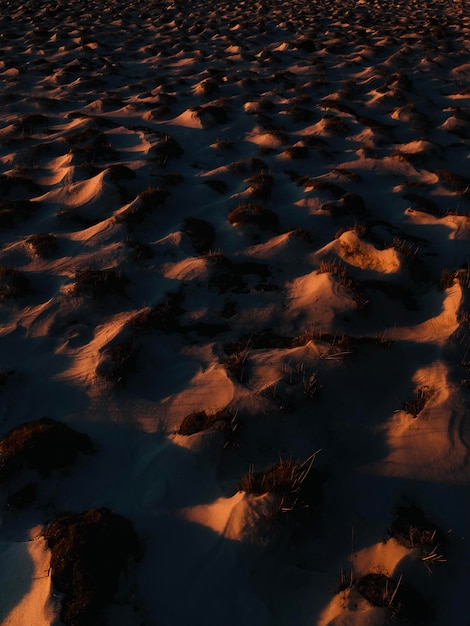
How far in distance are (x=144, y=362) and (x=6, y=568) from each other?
2.70 meters

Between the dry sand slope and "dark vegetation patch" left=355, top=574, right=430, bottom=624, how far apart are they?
2 cm

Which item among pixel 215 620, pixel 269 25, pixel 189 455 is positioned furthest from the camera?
pixel 269 25

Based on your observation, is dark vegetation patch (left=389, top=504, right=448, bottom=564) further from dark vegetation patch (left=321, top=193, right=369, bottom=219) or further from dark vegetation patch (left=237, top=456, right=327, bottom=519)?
dark vegetation patch (left=321, top=193, right=369, bottom=219)

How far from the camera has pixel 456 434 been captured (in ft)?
15.5

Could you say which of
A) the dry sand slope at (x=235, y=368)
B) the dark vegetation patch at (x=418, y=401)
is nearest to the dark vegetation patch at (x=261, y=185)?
the dry sand slope at (x=235, y=368)

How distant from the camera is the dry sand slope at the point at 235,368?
3.77 m

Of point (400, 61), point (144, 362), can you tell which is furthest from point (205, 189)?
point (400, 61)

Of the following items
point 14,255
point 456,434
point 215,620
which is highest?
point 14,255

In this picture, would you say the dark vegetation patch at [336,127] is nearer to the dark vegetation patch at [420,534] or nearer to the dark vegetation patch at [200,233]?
the dark vegetation patch at [200,233]

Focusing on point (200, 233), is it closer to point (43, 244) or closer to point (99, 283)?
point (99, 283)

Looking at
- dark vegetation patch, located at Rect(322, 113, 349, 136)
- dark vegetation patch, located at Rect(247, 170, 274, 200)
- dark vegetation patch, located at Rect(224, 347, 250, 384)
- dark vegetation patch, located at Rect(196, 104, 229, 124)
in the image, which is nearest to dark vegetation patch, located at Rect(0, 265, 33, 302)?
dark vegetation patch, located at Rect(224, 347, 250, 384)

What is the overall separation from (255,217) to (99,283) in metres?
3.42

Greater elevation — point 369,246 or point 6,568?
point 6,568

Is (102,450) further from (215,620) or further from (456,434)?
(456,434)
